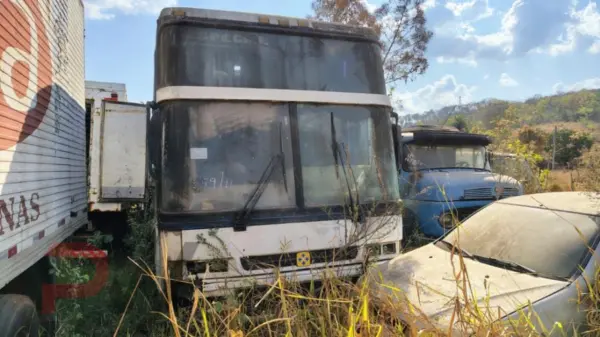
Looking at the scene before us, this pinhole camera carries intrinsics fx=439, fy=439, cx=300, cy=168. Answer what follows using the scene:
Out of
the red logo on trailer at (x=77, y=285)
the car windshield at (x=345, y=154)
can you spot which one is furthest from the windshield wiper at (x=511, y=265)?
the red logo on trailer at (x=77, y=285)

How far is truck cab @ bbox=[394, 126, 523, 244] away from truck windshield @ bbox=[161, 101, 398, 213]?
103 inches

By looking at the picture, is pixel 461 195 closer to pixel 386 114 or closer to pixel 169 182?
pixel 386 114

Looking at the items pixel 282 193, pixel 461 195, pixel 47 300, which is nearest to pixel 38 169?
pixel 47 300

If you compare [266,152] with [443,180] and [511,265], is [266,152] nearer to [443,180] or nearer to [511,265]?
[511,265]

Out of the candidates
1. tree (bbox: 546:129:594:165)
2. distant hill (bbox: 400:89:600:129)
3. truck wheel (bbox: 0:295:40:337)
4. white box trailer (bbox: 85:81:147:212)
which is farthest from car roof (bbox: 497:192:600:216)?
distant hill (bbox: 400:89:600:129)

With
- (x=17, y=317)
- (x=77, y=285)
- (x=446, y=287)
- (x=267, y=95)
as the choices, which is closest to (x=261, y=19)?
(x=267, y=95)

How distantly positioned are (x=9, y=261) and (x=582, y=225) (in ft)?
15.0

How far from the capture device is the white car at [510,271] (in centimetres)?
277

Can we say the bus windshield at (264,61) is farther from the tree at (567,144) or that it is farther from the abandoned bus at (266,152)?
the tree at (567,144)

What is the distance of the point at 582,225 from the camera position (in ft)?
11.7

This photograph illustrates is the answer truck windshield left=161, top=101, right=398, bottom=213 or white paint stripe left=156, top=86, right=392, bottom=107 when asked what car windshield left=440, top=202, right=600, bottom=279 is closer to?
truck windshield left=161, top=101, right=398, bottom=213

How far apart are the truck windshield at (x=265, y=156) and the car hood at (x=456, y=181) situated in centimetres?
318

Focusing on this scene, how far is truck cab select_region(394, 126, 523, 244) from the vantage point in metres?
7.32

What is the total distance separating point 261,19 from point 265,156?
4.46 ft
